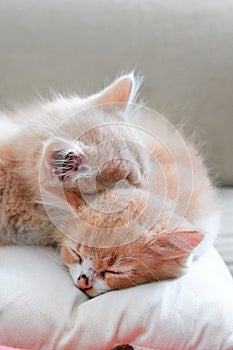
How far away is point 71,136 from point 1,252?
32cm

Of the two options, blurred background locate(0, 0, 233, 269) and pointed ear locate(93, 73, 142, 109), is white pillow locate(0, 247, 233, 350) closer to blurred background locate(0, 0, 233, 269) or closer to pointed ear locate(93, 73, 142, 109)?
pointed ear locate(93, 73, 142, 109)

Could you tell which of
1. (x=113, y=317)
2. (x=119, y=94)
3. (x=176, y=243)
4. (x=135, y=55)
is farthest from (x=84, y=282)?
(x=135, y=55)

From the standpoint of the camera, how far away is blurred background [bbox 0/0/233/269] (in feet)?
6.28

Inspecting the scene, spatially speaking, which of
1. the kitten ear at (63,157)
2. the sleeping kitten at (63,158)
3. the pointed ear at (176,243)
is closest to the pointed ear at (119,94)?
the sleeping kitten at (63,158)

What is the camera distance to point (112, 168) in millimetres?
1282

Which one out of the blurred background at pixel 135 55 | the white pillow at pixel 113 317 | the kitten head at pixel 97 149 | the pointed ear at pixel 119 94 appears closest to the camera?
the white pillow at pixel 113 317

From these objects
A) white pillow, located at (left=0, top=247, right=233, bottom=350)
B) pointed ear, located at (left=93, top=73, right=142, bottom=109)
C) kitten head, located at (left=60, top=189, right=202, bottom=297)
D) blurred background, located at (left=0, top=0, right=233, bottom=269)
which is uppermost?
blurred background, located at (left=0, top=0, right=233, bottom=269)

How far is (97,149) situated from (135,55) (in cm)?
75

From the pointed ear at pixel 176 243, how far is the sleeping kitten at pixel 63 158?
0.17m

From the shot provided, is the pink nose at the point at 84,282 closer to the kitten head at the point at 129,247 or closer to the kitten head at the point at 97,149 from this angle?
the kitten head at the point at 129,247

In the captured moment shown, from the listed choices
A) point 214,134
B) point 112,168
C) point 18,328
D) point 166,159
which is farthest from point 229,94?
point 18,328

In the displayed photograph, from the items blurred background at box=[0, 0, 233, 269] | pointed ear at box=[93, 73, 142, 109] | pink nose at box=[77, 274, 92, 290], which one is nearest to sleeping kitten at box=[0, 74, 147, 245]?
pointed ear at box=[93, 73, 142, 109]

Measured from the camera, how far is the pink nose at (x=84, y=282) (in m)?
1.19

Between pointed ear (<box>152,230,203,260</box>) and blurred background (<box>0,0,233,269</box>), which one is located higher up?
blurred background (<box>0,0,233,269</box>)
